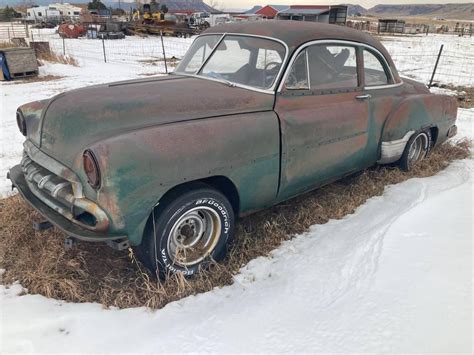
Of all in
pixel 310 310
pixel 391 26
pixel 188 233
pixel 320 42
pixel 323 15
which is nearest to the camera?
pixel 310 310

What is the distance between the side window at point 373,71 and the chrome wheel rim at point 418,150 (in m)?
1.01

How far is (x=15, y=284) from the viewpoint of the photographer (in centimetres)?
292

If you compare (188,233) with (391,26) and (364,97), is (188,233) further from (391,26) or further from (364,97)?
(391,26)

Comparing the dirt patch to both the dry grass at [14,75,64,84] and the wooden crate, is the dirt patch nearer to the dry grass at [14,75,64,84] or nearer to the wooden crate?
the wooden crate

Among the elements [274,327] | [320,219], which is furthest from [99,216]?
[320,219]

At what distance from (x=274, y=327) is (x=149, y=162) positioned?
1.33 m

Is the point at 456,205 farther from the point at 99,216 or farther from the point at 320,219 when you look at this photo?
the point at 99,216

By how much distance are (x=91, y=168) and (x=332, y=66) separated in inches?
102

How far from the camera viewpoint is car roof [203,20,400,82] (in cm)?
366

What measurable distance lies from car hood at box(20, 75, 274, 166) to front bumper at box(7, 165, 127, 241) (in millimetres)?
377

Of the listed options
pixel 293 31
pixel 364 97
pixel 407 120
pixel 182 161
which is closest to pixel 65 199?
pixel 182 161

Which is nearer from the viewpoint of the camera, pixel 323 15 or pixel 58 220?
pixel 58 220

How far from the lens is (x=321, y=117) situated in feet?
12.0

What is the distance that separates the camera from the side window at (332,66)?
12.2 ft
